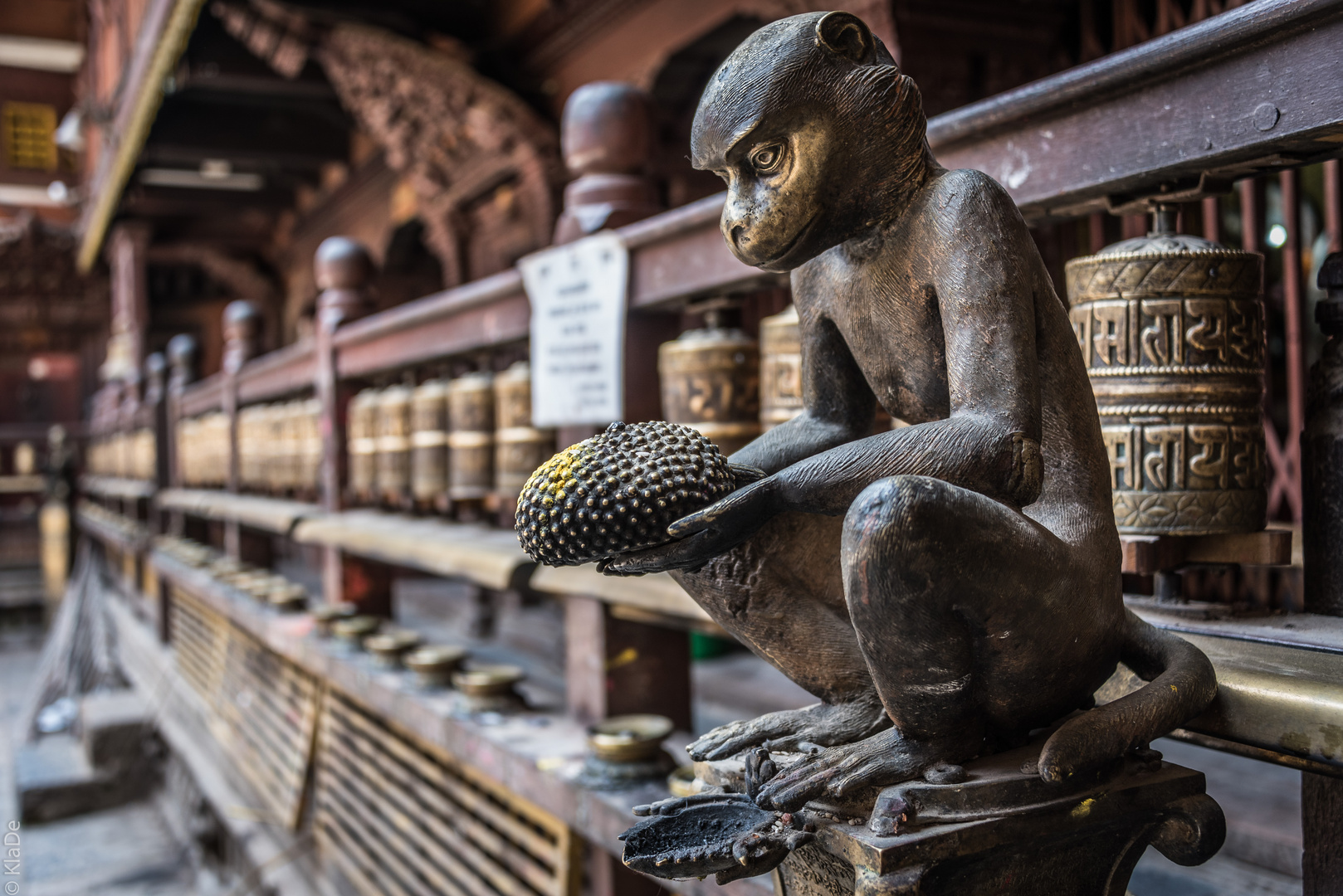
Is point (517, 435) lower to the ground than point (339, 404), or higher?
lower

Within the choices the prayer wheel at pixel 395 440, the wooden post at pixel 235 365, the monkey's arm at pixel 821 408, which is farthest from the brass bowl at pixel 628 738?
the wooden post at pixel 235 365

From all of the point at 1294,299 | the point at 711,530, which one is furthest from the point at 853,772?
the point at 1294,299

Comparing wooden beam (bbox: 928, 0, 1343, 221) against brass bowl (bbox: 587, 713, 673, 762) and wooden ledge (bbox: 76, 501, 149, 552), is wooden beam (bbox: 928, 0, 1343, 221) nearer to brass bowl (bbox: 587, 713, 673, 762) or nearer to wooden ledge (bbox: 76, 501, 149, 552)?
brass bowl (bbox: 587, 713, 673, 762)

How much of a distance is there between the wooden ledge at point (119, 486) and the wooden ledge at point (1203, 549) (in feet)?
25.4

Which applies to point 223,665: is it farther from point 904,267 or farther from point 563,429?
point 904,267

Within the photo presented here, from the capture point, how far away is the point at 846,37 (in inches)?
38.2

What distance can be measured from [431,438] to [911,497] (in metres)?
2.59

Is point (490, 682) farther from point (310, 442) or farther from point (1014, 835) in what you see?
point (310, 442)

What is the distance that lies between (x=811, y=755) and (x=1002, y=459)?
0.33 metres

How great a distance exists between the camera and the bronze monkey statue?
33.8 inches

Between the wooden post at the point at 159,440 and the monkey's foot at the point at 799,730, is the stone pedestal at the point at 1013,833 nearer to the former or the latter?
the monkey's foot at the point at 799,730

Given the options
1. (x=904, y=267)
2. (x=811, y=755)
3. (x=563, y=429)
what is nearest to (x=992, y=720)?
(x=811, y=755)

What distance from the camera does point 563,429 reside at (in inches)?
96.7

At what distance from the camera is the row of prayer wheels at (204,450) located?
6.09 metres
